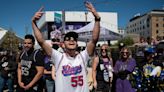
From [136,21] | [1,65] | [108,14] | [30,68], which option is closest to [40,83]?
[30,68]

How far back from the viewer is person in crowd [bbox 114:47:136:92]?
683 centimetres

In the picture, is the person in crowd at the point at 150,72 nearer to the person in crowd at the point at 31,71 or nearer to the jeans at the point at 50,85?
the jeans at the point at 50,85

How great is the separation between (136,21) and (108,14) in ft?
179

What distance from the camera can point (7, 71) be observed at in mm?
10164

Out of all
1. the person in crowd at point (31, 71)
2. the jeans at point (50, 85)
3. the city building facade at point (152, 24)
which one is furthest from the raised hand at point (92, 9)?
the city building facade at point (152, 24)

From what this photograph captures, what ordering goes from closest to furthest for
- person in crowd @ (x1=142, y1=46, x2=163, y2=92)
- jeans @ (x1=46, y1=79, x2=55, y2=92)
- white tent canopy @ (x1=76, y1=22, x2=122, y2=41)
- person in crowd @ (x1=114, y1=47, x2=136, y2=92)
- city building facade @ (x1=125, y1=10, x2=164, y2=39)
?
person in crowd @ (x1=114, y1=47, x2=136, y2=92) → jeans @ (x1=46, y1=79, x2=55, y2=92) → person in crowd @ (x1=142, y1=46, x2=163, y2=92) → white tent canopy @ (x1=76, y1=22, x2=122, y2=41) → city building facade @ (x1=125, y1=10, x2=164, y2=39)

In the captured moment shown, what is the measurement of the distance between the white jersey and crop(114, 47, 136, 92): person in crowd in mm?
2685

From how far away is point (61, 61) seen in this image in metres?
4.30

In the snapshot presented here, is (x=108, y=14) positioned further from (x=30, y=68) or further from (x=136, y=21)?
(x=30, y=68)

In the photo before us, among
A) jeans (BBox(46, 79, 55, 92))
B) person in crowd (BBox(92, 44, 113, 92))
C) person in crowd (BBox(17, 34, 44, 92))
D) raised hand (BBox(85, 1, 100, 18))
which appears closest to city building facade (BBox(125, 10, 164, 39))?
person in crowd (BBox(92, 44, 113, 92))

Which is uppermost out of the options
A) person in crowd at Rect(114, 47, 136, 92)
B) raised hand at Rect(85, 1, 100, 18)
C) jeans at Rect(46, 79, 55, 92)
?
raised hand at Rect(85, 1, 100, 18)

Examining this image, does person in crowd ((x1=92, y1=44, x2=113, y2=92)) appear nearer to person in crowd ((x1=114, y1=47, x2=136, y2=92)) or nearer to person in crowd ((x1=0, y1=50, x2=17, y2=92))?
person in crowd ((x1=114, y1=47, x2=136, y2=92))

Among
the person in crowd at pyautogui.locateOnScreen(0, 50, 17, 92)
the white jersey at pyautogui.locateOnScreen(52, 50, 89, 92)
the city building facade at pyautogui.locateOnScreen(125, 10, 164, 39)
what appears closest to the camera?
the white jersey at pyautogui.locateOnScreen(52, 50, 89, 92)

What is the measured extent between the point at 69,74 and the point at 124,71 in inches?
114
